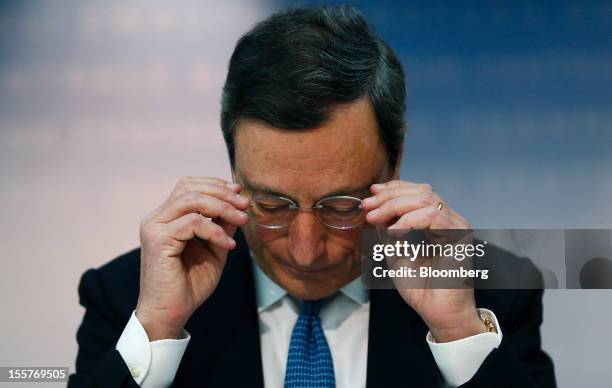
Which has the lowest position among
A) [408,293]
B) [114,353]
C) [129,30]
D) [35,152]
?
[114,353]

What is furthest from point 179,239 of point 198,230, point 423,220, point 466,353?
point 466,353

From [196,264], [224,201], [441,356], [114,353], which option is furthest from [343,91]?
[114,353]

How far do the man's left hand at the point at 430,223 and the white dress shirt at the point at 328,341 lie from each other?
0.13ft

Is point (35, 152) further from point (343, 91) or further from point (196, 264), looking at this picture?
point (343, 91)

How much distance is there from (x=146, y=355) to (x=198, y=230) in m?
0.36

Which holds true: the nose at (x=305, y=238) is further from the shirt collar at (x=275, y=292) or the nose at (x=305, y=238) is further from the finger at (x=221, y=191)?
the shirt collar at (x=275, y=292)

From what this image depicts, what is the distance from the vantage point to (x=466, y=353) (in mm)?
2139

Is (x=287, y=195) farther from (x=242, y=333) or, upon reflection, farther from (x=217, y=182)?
(x=242, y=333)

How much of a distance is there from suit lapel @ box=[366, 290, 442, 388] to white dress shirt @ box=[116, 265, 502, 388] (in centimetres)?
8

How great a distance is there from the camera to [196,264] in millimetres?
2268

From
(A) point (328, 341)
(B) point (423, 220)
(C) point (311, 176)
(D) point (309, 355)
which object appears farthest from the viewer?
(A) point (328, 341)

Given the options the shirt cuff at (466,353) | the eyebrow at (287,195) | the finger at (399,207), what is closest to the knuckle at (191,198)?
the eyebrow at (287,195)

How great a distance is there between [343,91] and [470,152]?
83 centimetres

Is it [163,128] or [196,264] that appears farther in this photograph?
[163,128]
